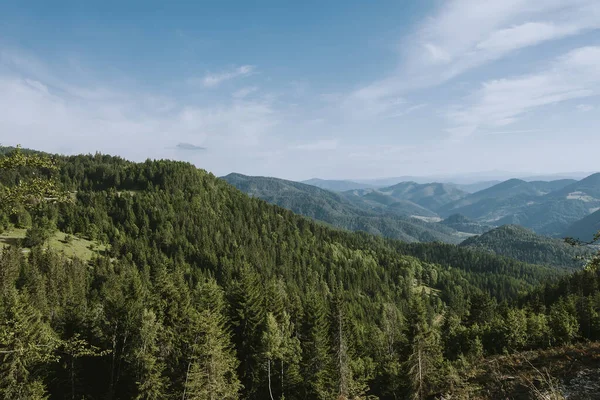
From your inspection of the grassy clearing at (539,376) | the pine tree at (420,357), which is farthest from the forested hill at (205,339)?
the grassy clearing at (539,376)

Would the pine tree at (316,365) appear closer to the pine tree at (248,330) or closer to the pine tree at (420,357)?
the pine tree at (248,330)

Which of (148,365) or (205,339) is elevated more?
(205,339)

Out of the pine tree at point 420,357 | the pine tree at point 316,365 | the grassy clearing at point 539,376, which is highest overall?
the grassy clearing at point 539,376

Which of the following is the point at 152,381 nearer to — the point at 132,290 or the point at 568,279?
the point at 132,290

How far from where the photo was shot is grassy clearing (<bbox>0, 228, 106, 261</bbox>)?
390 ft

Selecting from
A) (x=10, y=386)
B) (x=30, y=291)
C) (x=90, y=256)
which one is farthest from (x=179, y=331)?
(x=90, y=256)

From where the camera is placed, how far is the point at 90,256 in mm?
131750

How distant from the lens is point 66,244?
131m

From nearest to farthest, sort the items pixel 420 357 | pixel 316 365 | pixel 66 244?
pixel 420 357 → pixel 316 365 → pixel 66 244

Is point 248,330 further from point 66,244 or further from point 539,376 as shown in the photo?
point 66,244

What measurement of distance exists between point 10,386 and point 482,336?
3092 inches

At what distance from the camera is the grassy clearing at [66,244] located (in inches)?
4678

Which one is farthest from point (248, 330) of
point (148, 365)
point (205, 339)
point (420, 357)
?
point (420, 357)

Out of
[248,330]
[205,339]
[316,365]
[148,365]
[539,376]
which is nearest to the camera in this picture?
[539,376]
